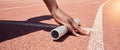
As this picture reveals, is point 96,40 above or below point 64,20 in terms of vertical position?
below

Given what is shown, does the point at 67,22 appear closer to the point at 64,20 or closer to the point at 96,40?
the point at 64,20

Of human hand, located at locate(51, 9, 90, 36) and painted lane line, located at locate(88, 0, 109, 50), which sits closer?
painted lane line, located at locate(88, 0, 109, 50)

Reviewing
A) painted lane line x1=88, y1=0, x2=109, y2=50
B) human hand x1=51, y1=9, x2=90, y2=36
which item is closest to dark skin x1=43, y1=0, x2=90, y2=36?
human hand x1=51, y1=9, x2=90, y2=36

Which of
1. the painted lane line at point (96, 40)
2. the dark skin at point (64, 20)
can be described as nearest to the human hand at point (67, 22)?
the dark skin at point (64, 20)

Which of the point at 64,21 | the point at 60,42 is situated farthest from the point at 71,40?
the point at 64,21

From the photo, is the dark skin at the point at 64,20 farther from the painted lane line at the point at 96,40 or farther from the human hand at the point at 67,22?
the painted lane line at the point at 96,40

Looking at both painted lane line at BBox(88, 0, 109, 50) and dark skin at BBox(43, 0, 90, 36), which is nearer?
painted lane line at BBox(88, 0, 109, 50)

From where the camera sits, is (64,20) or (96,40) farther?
(64,20)

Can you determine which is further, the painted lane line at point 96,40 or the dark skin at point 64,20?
the dark skin at point 64,20

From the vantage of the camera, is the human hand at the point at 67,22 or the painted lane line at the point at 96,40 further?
the human hand at the point at 67,22

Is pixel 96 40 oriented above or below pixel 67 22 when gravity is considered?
below

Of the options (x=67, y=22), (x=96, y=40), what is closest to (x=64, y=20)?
(x=67, y=22)

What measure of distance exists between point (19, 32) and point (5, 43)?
90 centimetres

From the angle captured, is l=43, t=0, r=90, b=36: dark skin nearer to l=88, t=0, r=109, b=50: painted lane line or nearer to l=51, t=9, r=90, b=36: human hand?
l=51, t=9, r=90, b=36: human hand
